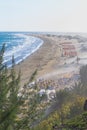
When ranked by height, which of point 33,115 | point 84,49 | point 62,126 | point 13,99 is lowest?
point 84,49

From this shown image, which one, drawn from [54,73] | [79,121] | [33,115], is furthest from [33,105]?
[54,73]

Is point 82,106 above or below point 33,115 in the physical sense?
below

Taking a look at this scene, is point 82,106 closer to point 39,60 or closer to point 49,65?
point 49,65

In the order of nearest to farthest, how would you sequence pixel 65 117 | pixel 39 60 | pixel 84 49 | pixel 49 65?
1. pixel 65 117
2. pixel 49 65
3. pixel 39 60
4. pixel 84 49

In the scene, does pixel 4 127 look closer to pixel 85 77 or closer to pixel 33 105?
pixel 33 105

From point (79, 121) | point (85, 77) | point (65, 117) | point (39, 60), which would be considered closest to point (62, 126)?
point (79, 121)

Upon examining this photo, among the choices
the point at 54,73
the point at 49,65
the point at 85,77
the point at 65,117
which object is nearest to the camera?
the point at 65,117

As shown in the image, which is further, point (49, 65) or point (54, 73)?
point (49, 65)

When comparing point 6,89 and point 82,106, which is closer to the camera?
point 6,89

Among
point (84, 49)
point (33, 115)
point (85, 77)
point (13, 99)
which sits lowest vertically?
point (84, 49)
